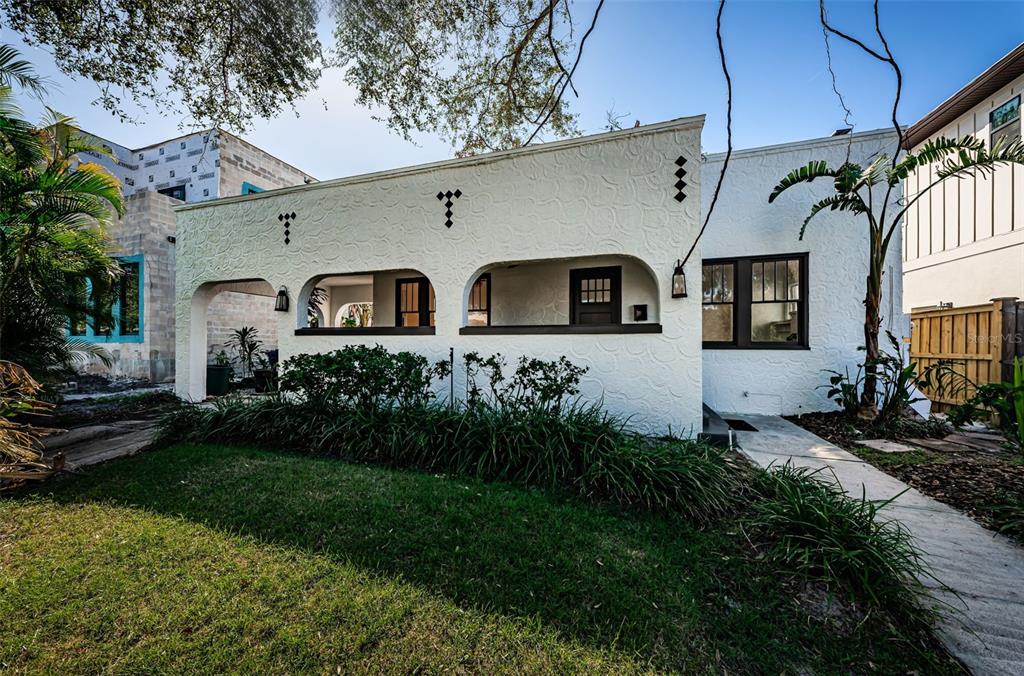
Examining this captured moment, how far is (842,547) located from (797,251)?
19.0 feet

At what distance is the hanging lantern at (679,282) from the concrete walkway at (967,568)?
2.06 metres

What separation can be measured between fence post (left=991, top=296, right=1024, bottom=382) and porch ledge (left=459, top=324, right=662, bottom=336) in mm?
4865

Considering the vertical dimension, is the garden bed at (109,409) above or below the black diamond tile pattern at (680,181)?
below

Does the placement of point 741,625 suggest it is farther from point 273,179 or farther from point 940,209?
point 273,179

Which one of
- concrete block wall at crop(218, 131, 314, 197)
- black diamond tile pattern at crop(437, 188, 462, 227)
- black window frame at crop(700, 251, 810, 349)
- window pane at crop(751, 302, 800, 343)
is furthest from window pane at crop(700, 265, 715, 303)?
concrete block wall at crop(218, 131, 314, 197)

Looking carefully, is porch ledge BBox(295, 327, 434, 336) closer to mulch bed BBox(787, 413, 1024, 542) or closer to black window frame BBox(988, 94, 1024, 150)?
mulch bed BBox(787, 413, 1024, 542)

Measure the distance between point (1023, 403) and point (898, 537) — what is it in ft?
6.32

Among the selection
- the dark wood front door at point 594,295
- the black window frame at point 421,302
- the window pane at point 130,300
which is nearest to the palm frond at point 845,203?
the dark wood front door at point 594,295

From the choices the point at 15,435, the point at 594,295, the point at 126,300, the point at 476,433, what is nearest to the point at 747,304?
the point at 594,295

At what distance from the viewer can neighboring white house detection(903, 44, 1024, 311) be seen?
7516mm

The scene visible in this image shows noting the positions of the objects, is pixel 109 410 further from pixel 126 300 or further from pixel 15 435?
pixel 126 300

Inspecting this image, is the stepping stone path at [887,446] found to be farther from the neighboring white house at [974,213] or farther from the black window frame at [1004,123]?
the black window frame at [1004,123]

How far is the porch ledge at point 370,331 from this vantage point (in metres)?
6.00

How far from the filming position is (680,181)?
4.90 metres
